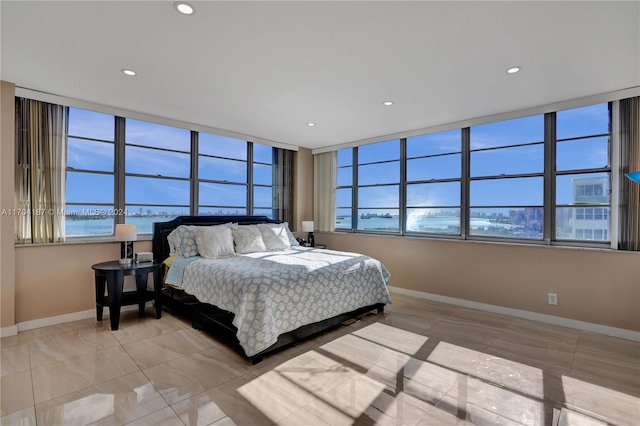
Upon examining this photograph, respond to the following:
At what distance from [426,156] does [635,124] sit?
7.78 ft

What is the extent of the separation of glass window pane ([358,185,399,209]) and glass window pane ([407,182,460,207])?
28 centimetres

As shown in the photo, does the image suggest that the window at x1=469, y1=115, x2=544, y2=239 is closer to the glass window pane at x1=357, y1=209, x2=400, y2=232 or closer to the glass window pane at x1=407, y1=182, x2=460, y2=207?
the glass window pane at x1=407, y1=182, x2=460, y2=207

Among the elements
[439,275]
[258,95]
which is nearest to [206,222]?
[258,95]

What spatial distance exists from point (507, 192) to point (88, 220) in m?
5.50

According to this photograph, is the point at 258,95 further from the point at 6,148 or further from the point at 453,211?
the point at 453,211

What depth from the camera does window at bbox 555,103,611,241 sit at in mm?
3502

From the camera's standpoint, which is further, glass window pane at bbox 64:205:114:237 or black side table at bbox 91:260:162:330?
glass window pane at bbox 64:205:114:237

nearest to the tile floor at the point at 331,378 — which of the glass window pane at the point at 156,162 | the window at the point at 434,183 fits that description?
the window at the point at 434,183

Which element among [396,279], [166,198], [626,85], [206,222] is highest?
[626,85]

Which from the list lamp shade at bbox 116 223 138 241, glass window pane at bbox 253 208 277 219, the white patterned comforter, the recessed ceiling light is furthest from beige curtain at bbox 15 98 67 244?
glass window pane at bbox 253 208 277 219

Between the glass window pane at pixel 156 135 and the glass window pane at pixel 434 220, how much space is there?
379 centimetres

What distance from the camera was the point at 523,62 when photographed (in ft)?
8.86

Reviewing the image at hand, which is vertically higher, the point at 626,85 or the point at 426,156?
the point at 626,85

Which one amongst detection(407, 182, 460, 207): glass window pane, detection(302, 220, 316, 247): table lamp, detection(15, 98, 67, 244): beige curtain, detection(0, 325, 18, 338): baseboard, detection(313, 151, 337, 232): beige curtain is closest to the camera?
detection(0, 325, 18, 338): baseboard
